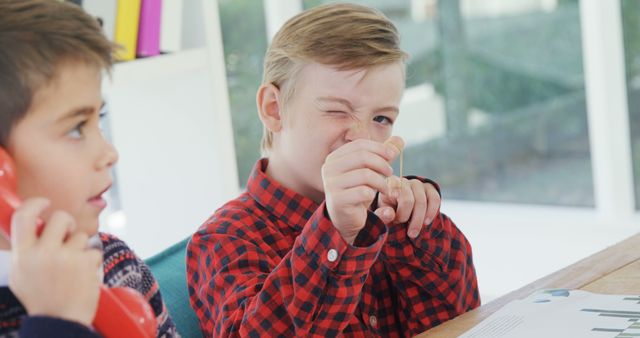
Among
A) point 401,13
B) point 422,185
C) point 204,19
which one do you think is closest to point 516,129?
point 401,13

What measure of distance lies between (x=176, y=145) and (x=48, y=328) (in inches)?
69.6

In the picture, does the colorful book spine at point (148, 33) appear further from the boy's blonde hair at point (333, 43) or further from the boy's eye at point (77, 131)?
the boy's eye at point (77, 131)

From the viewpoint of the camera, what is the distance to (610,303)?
1.29 m

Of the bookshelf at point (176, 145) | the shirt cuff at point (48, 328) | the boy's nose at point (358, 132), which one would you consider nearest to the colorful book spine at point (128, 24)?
the bookshelf at point (176, 145)

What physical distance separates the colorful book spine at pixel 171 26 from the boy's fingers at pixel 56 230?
1.57m

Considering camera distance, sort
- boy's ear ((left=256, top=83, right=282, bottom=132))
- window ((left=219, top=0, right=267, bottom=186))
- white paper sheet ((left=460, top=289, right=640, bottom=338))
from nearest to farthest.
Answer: white paper sheet ((left=460, top=289, right=640, bottom=338)) → boy's ear ((left=256, top=83, right=282, bottom=132)) → window ((left=219, top=0, right=267, bottom=186))

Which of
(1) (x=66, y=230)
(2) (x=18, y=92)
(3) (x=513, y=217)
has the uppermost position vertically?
(2) (x=18, y=92)

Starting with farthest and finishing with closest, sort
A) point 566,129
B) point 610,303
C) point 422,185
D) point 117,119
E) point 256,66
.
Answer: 1. point 256,66
2. point 566,129
3. point 117,119
4. point 422,185
5. point 610,303

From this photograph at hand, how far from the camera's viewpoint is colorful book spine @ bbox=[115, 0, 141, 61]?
2385mm

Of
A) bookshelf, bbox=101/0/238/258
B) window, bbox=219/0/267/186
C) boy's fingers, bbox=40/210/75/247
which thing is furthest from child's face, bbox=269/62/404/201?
window, bbox=219/0/267/186

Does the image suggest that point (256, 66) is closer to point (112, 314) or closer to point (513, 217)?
point (513, 217)

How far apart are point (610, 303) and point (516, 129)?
7.86 feet

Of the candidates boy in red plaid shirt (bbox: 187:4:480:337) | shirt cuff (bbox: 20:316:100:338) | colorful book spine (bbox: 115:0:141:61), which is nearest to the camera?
shirt cuff (bbox: 20:316:100:338)

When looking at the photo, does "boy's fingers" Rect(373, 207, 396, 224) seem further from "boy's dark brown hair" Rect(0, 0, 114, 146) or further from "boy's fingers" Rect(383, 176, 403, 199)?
"boy's dark brown hair" Rect(0, 0, 114, 146)
